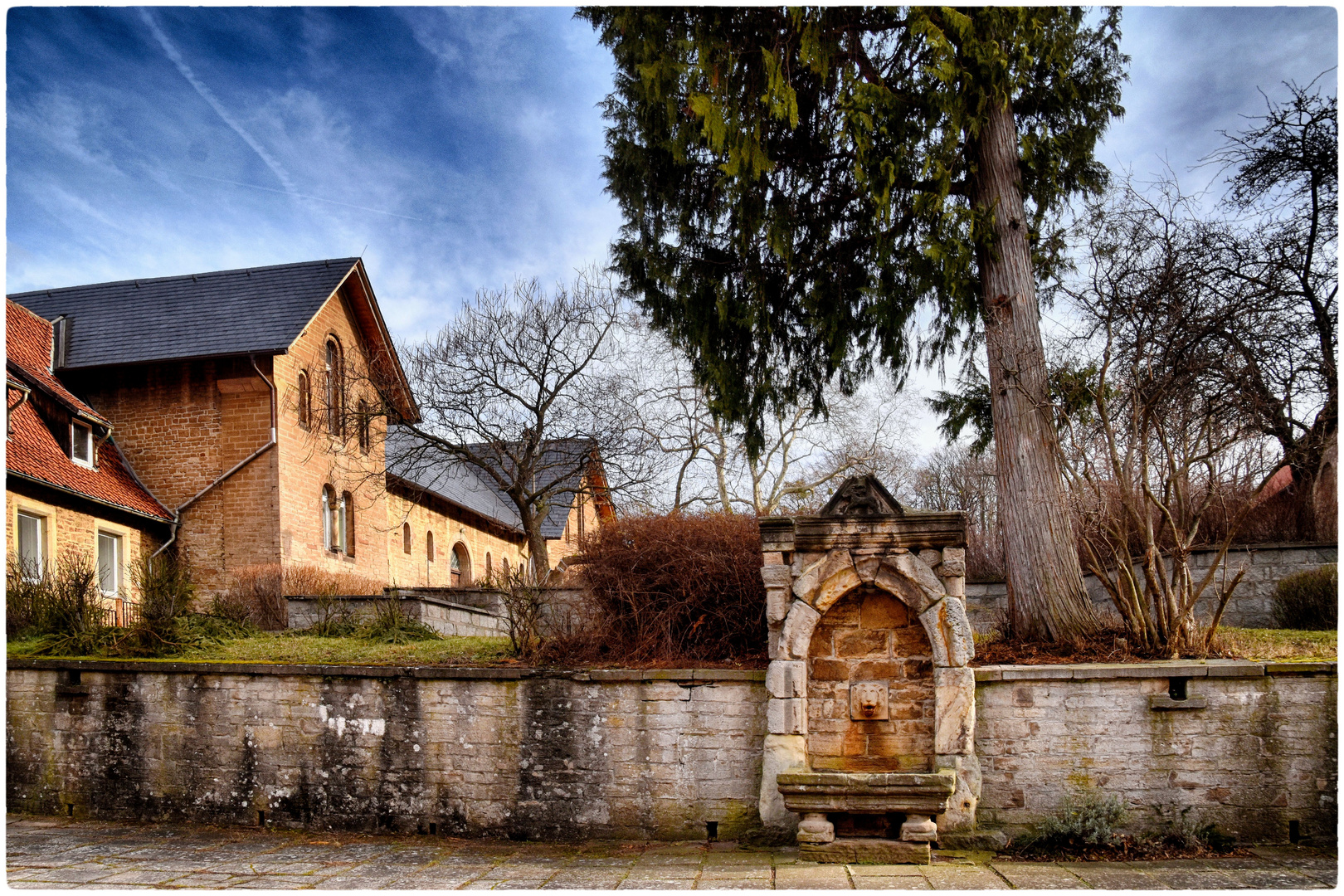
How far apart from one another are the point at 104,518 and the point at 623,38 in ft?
36.6

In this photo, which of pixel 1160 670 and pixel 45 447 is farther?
pixel 45 447

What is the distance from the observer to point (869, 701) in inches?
302

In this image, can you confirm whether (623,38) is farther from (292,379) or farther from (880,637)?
(292,379)

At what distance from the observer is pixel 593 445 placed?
58.1ft

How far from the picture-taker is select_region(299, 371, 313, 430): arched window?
58.0ft

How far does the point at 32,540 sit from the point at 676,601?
10267 mm

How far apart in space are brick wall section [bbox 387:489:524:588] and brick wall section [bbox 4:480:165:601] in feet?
17.7

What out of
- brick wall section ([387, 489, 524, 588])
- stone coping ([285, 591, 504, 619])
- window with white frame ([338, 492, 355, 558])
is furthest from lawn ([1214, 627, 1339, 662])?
window with white frame ([338, 492, 355, 558])

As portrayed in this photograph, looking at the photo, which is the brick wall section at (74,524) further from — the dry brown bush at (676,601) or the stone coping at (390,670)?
the dry brown bush at (676,601)

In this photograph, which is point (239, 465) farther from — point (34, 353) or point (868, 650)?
point (868, 650)

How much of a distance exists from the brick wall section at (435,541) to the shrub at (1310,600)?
12.6m

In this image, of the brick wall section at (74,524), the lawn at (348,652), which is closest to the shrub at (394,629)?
the lawn at (348,652)

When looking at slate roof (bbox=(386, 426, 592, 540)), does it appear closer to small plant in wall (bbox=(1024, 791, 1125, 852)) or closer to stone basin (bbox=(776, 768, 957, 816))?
stone basin (bbox=(776, 768, 957, 816))

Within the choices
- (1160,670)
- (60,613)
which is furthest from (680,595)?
(60,613)
